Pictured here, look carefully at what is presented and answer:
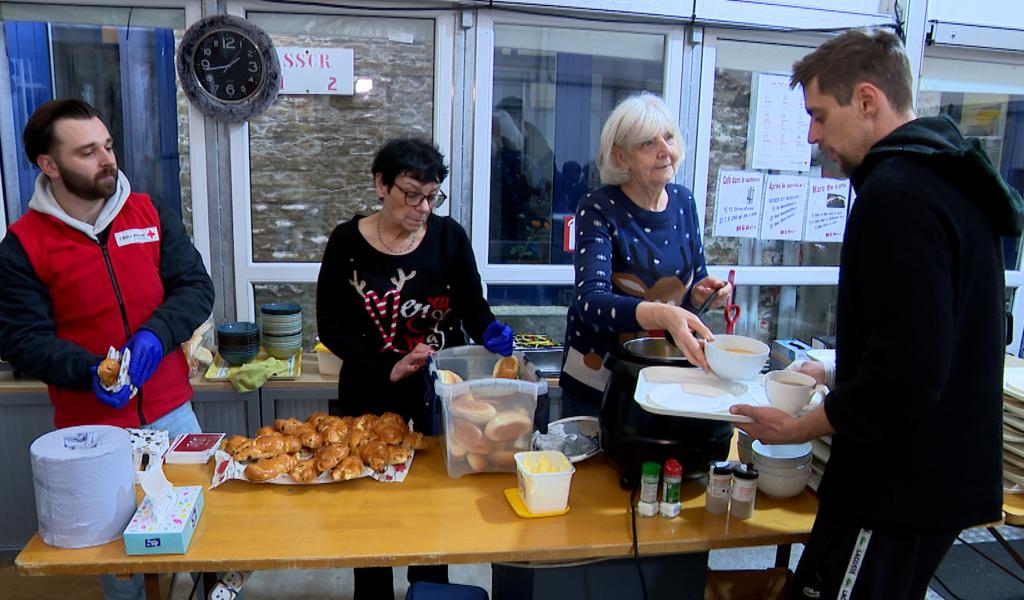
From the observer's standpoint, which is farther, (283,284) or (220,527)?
(283,284)

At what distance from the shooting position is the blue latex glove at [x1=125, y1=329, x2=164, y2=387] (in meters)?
1.78

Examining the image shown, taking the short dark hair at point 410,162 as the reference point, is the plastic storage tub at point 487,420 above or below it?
below

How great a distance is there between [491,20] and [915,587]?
267cm

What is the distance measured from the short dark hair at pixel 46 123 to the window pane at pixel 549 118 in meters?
1.76

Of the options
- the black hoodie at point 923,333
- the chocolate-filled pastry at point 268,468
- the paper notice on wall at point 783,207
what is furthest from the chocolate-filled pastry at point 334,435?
the paper notice on wall at point 783,207

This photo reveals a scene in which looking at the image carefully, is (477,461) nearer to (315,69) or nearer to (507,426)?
(507,426)

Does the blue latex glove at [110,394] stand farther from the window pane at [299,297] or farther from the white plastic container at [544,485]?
the window pane at [299,297]

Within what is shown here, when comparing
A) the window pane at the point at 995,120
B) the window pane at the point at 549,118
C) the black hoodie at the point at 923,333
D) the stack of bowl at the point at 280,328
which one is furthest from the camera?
the window pane at the point at 995,120

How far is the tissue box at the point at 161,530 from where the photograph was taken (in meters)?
1.31

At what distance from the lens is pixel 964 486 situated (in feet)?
3.99

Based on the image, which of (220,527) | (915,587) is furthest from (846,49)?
(220,527)

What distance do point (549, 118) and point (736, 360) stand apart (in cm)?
217

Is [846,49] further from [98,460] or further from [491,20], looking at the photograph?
[491,20]

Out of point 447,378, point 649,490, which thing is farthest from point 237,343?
point 649,490
